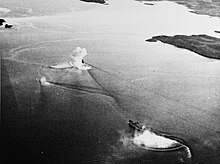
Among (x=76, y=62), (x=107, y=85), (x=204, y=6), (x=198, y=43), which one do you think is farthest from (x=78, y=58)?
(x=204, y=6)

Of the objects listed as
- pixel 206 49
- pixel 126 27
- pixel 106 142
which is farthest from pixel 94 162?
pixel 126 27

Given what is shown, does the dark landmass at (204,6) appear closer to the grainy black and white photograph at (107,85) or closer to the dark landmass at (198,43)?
the grainy black and white photograph at (107,85)

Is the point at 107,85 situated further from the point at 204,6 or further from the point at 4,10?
the point at 204,6

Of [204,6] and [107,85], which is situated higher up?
[204,6]

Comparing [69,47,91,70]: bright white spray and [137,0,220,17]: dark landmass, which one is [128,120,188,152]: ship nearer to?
[69,47,91,70]: bright white spray

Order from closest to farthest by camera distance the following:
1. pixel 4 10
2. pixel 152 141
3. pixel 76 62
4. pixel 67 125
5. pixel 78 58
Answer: pixel 152 141 < pixel 67 125 < pixel 76 62 < pixel 78 58 < pixel 4 10
